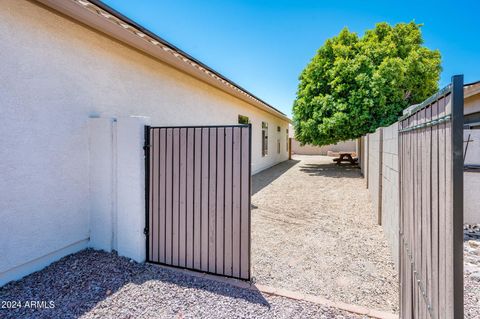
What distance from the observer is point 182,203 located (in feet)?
11.5

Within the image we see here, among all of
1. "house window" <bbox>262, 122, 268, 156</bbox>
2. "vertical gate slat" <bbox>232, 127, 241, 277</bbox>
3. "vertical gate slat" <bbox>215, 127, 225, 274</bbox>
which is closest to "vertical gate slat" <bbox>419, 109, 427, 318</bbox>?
"vertical gate slat" <bbox>232, 127, 241, 277</bbox>

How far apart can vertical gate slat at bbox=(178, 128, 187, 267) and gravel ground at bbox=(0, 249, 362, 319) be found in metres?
0.25

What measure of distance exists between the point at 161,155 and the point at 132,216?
96 centimetres

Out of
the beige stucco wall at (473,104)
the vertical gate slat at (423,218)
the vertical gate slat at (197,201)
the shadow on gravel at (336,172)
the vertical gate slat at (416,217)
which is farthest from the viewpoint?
the shadow on gravel at (336,172)

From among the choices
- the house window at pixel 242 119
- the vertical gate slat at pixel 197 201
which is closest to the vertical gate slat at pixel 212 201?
the vertical gate slat at pixel 197 201

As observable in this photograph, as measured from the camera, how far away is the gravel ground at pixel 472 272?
8.70 feet

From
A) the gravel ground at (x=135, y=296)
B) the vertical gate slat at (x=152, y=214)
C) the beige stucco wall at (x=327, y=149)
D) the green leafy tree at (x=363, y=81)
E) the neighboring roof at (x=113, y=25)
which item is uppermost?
the green leafy tree at (x=363, y=81)

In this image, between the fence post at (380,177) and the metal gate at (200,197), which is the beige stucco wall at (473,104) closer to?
the fence post at (380,177)

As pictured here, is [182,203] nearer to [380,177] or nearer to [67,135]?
[67,135]

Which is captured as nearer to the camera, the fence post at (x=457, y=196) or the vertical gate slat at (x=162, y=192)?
the fence post at (x=457, y=196)

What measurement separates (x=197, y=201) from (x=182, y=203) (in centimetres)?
24

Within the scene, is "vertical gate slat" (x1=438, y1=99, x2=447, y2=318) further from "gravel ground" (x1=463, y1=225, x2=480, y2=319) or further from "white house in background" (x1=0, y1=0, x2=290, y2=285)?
"white house in background" (x1=0, y1=0, x2=290, y2=285)

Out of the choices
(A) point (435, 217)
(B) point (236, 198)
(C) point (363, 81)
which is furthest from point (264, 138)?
(A) point (435, 217)

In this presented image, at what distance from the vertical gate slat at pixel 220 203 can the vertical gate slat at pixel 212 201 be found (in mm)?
43
